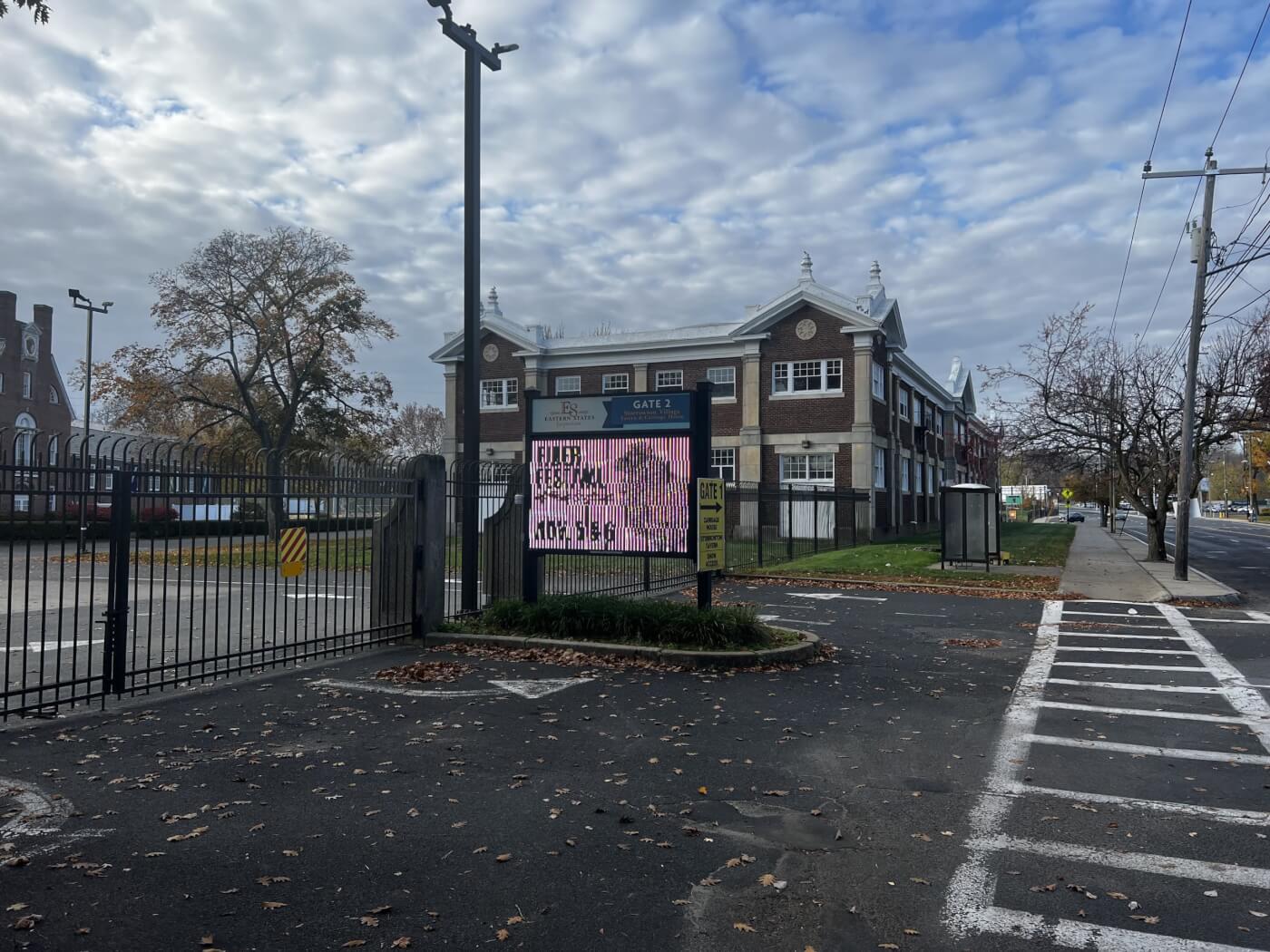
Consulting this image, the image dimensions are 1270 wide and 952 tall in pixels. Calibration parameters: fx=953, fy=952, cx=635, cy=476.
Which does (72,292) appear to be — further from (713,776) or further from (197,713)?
(713,776)

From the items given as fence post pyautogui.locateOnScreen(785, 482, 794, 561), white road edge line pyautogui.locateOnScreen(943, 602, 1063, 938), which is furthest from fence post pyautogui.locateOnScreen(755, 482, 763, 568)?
white road edge line pyautogui.locateOnScreen(943, 602, 1063, 938)

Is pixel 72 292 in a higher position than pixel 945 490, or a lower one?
higher

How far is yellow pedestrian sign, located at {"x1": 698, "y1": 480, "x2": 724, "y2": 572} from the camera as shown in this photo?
441 inches

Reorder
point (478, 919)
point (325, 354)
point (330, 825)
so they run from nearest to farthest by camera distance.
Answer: point (478, 919) < point (330, 825) < point (325, 354)

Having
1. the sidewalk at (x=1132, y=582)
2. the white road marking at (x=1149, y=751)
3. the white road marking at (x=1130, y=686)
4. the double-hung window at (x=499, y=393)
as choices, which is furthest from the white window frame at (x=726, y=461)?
the white road marking at (x=1149, y=751)

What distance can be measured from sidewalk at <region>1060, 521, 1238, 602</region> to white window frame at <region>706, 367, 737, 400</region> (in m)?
14.1

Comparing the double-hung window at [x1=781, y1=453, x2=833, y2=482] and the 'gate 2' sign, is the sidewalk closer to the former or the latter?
the double-hung window at [x1=781, y1=453, x2=833, y2=482]

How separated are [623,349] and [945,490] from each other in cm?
1836

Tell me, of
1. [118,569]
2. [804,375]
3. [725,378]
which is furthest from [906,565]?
[118,569]

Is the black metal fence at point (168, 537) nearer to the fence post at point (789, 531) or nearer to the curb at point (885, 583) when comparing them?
the curb at point (885, 583)

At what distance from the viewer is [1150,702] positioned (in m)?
8.54

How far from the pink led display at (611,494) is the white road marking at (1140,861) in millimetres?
6615

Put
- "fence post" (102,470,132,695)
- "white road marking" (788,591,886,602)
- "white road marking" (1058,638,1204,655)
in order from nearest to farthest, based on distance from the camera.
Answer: "fence post" (102,470,132,695) → "white road marking" (1058,638,1204,655) → "white road marking" (788,591,886,602)

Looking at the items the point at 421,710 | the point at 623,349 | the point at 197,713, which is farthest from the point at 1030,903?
the point at 623,349
